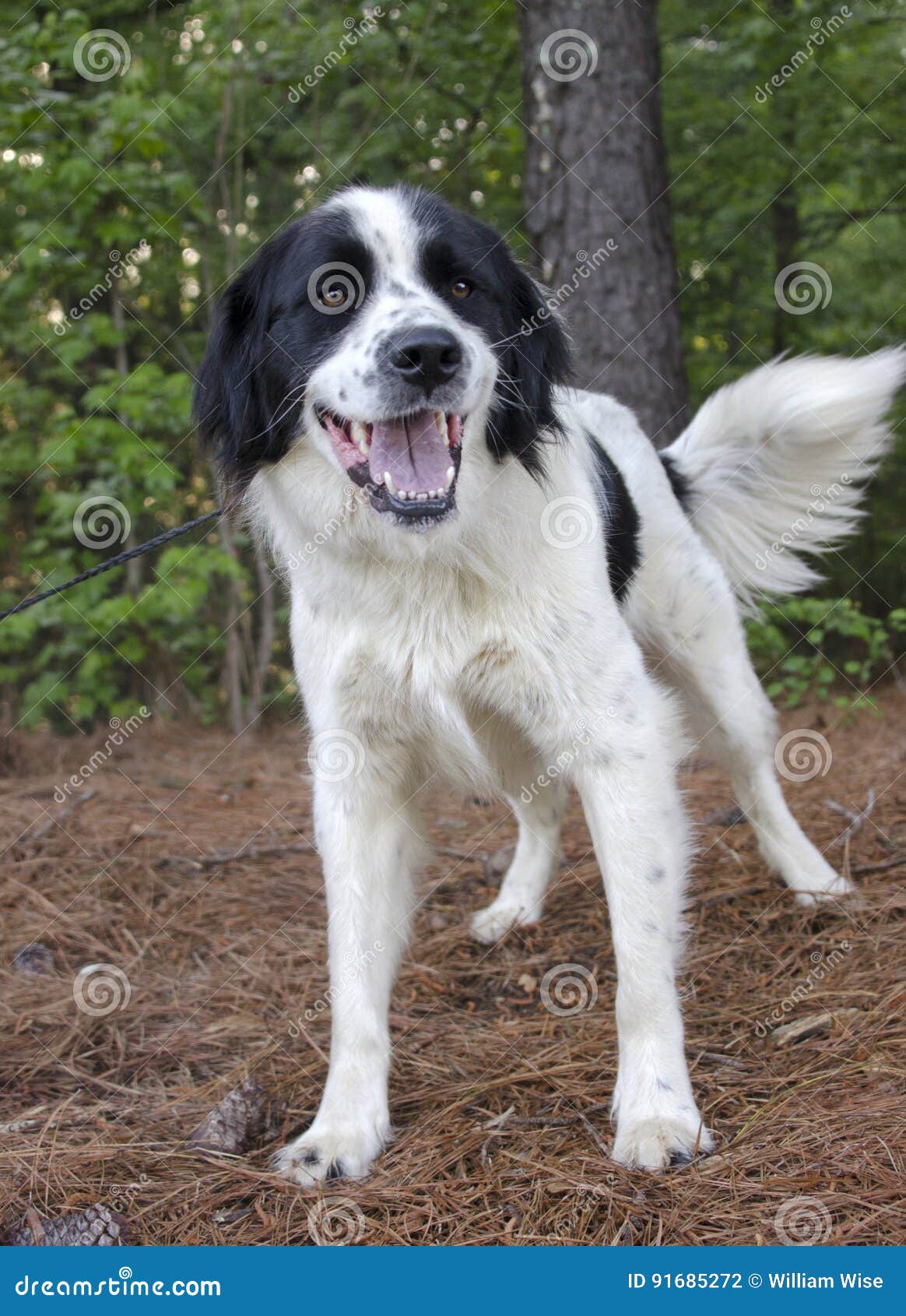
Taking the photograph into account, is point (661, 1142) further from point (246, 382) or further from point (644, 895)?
point (246, 382)

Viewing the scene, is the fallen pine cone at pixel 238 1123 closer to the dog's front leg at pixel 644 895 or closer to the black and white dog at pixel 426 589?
the black and white dog at pixel 426 589

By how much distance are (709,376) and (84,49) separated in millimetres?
5248

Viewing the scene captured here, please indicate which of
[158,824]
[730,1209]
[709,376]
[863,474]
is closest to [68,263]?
[158,824]

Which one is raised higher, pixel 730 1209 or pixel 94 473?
pixel 94 473

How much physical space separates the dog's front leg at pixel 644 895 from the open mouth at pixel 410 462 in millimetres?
638

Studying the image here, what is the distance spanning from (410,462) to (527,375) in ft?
1.44

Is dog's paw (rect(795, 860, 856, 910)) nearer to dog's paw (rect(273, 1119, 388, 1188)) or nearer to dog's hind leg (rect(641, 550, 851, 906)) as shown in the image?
dog's hind leg (rect(641, 550, 851, 906))

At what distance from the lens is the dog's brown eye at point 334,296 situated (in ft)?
8.29

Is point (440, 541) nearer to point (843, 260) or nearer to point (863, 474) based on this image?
point (863, 474)

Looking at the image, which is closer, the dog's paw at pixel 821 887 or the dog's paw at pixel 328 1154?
the dog's paw at pixel 328 1154

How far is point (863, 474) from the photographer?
4.05m

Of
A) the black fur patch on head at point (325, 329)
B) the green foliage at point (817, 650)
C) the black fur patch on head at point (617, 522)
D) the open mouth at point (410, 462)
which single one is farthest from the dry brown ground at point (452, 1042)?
the black fur patch on head at point (325, 329)

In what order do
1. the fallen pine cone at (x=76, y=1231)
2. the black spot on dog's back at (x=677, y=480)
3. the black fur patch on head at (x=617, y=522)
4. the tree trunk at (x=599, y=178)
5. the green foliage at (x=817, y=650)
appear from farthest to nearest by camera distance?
1. the green foliage at (x=817, y=650)
2. the tree trunk at (x=599, y=178)
3. the black spot on dog's back at (x=677, y=480)
4. the black fur patch on head at (x=617, y=522)
5. the fallen pine cone at (x=76, y=1231)

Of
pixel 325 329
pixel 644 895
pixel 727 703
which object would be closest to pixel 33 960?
pixel 644 895
